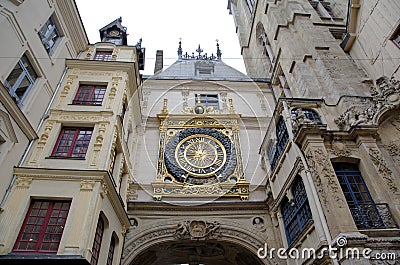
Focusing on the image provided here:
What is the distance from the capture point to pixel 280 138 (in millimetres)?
12805

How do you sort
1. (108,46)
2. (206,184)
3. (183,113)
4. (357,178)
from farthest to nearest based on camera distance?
(183,113), (108,46), (206,184), (357,178)

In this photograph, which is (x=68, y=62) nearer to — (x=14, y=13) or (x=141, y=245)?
(x=14, y=13)

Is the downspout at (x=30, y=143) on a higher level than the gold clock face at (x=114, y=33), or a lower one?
lower

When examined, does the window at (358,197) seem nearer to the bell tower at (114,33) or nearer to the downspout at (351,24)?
the downspout at (351,24)

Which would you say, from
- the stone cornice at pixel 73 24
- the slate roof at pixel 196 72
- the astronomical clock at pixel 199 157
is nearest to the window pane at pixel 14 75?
the stone cornice at pixel 73 24

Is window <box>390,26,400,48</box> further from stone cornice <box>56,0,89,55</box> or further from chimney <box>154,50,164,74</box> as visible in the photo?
chimney <box>154,50,164,74</box>

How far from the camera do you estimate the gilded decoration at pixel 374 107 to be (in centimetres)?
1076

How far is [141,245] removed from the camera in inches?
521

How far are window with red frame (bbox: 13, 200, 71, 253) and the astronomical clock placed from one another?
18.4ft

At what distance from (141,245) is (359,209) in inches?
363

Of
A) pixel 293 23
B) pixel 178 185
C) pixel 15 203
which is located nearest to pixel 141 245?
pixel 178 185

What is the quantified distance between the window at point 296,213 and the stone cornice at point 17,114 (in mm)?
10174

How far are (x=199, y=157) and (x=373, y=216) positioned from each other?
928cm

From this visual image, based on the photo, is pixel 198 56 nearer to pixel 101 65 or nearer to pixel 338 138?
pixel 101 65
